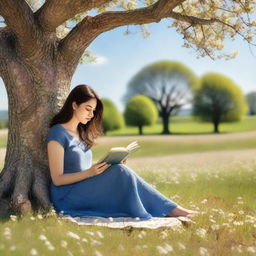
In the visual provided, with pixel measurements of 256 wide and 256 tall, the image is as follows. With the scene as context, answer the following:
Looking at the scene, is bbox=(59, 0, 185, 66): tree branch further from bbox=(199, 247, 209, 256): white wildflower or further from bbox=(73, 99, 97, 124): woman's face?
bbox=(199, 247, 209, 256): white wildflower

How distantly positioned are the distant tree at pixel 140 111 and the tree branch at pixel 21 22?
36.0 meters

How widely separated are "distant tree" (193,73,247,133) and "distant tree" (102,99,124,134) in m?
7.82

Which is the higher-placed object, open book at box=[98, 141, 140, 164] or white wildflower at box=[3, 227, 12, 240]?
open book at box=[98, 141, 140, 164]

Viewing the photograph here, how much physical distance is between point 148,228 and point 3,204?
8.12ft

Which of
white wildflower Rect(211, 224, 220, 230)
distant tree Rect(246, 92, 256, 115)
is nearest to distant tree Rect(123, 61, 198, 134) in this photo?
distant tree Rect(246, 92, 256, 115)

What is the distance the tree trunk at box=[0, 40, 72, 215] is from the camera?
8.17 m

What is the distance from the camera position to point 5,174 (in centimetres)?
835

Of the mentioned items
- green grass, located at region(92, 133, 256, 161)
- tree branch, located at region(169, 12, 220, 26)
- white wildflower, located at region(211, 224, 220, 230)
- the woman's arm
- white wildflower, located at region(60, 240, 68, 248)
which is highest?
tree branch, located at region(169, 12, 220, 26)

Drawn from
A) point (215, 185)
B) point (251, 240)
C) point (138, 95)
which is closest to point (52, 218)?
point (251, 240)

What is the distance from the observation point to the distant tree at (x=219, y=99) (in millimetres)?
45875

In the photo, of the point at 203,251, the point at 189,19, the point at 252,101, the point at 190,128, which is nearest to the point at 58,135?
the point at 203,251

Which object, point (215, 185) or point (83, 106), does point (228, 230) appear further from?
point (215, 185)

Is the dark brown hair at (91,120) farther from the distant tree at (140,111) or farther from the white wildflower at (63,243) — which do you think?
the distant tree at (140,111)

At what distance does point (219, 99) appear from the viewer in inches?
1812
